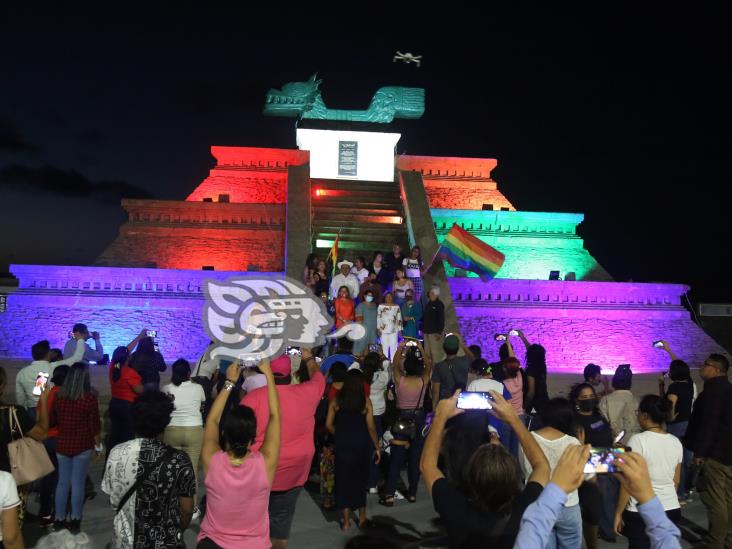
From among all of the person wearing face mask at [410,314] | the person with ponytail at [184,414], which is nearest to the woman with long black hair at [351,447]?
the person with ponytail at [184,414]

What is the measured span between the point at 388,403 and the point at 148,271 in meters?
9.24

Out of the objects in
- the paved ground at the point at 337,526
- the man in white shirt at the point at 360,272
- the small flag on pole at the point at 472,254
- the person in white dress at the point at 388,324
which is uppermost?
the small flag on pole at the point at 472,254

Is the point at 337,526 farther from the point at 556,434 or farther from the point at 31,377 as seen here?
the point at 31,377

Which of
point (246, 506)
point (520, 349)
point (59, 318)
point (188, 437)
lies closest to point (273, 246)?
point (59, 318)

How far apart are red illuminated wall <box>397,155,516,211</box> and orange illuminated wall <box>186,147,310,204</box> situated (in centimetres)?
409

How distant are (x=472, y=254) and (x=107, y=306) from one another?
26.5 feet

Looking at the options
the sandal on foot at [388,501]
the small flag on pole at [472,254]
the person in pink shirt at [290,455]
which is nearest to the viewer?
the person in pink shirt at [290,455]

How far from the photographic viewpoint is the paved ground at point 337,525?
5.95 meters

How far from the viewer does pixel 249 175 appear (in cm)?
2430

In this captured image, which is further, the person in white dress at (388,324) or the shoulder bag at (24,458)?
the person in white dress at (388,324)

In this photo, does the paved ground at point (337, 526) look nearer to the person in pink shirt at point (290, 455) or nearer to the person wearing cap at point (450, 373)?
the person in pink shirt at point (290, 455)

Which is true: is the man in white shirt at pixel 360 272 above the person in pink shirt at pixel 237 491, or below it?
above

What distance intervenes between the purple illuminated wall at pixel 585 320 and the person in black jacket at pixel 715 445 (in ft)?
31.9

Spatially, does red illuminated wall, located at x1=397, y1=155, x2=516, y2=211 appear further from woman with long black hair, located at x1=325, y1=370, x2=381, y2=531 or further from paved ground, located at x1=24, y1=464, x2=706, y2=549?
woman with long black hair, located at x1=325, y1=370, x2=381, y2=531
